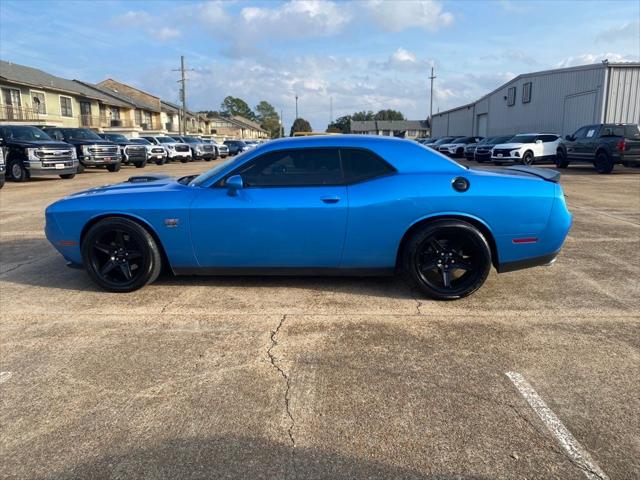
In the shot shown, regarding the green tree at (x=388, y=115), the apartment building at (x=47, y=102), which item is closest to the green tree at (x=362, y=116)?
the green tree at (x=388, y=115)

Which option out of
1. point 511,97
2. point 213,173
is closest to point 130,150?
point 213,173

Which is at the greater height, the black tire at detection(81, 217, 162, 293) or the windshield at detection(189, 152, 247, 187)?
the windshield at detection(189, 152, 247, 187)

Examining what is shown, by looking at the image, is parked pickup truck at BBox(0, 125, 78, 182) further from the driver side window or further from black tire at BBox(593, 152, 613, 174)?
black tire at BBox(593, 152, 613, 174)

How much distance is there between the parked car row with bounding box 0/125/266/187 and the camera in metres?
15.8

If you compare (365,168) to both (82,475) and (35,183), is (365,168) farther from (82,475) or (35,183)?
(35,183)

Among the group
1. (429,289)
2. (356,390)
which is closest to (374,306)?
(429,289)

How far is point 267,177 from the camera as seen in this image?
438 centimetres

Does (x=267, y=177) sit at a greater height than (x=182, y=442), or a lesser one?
greater

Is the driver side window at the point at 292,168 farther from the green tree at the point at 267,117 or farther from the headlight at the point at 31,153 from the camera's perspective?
the green tree at the point at 267,117

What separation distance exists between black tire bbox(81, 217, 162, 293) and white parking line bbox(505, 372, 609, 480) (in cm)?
317

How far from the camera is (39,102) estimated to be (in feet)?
121

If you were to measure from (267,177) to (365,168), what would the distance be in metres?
0.89

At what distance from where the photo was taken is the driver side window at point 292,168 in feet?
14.3

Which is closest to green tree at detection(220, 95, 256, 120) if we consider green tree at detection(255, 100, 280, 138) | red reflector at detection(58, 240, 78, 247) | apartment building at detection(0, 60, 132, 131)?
green tree at detection(255, 100, 280, 138)
